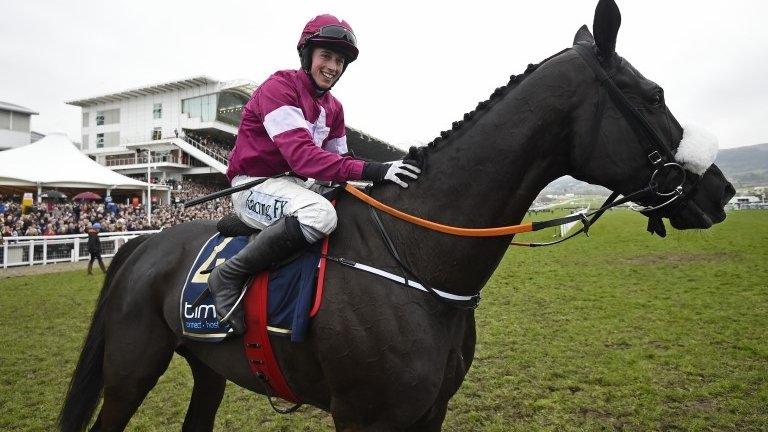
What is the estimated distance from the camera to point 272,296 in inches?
93.2

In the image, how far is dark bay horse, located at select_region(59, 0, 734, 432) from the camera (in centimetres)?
210

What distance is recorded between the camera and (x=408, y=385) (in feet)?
6.80

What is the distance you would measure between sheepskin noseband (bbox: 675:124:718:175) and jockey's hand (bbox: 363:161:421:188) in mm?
1279

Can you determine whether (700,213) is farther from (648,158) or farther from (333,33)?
(333,33)

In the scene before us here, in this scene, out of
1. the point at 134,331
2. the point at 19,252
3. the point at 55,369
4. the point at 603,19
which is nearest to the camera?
the point at 603,19

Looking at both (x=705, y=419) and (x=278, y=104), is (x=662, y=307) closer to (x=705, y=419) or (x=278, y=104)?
(x=705, y=419)

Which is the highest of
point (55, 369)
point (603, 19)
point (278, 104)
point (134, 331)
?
point (603, 19)

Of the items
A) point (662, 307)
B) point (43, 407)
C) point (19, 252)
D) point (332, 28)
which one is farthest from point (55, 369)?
point (19, 252)

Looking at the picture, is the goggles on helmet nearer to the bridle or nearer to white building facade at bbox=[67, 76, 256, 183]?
the bridle

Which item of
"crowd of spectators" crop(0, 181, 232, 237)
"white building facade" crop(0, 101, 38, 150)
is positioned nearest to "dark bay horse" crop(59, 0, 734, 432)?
"crowd of spectators" crop(0, 181, 232, 237)

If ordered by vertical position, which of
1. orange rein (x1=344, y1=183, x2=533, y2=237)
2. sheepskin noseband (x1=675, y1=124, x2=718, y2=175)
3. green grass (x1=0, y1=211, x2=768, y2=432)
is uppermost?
sheepskin noseband (x1=675, y1=124, x2=718, y2=175)

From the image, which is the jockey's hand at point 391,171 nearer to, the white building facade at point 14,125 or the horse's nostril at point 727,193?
the horse's nostril at point 727,193

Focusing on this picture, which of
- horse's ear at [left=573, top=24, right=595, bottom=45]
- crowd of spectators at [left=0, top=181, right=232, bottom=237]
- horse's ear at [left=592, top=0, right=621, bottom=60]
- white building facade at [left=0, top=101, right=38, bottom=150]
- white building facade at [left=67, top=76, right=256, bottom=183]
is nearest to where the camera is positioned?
horse's ear at [left=592, top=0, right=621, bottom=60]

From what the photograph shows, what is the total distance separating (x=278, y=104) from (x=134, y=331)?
190cm
